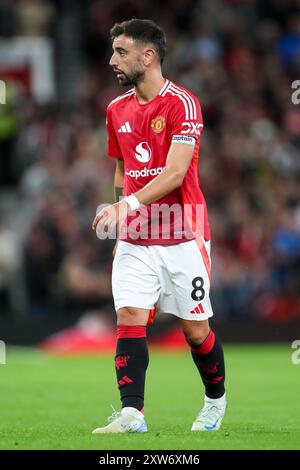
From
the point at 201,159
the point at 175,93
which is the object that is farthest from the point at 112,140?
the point at 201,159

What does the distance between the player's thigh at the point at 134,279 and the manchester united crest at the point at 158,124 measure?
748 millimetres

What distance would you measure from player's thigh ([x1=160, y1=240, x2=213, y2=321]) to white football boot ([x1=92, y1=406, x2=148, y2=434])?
722mm

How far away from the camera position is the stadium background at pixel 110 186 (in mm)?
16438

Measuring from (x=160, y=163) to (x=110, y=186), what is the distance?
1025 cm

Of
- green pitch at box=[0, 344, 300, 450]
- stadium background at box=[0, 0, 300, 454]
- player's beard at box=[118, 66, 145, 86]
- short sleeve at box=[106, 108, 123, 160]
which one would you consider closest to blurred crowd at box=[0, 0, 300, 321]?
stadium background at box=[0, 0, 300, 454]

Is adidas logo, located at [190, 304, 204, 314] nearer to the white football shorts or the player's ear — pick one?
the white football shorts

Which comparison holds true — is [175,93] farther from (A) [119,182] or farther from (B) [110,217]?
(B) [110,217]

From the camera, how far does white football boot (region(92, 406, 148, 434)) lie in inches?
299

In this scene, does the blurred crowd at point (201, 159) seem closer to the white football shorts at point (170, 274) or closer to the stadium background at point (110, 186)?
the stadium background at point (110, 186)

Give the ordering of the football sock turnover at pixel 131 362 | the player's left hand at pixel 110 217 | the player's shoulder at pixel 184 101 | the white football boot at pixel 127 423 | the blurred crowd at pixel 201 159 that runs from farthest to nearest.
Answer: the blurred crowd at pixel 201 159 → the player's shoulder at pixel 184 101 → the football sock turnover at pixel 131 362 → the white football boot at pixel 127 423 → the player's left hand at pixel 110 217

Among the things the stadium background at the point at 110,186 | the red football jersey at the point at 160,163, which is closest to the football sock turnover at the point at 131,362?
the red football jersey at the point at 160,163

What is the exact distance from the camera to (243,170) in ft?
62.4

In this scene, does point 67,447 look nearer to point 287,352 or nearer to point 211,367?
point 211,367

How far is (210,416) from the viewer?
26.7 feet
